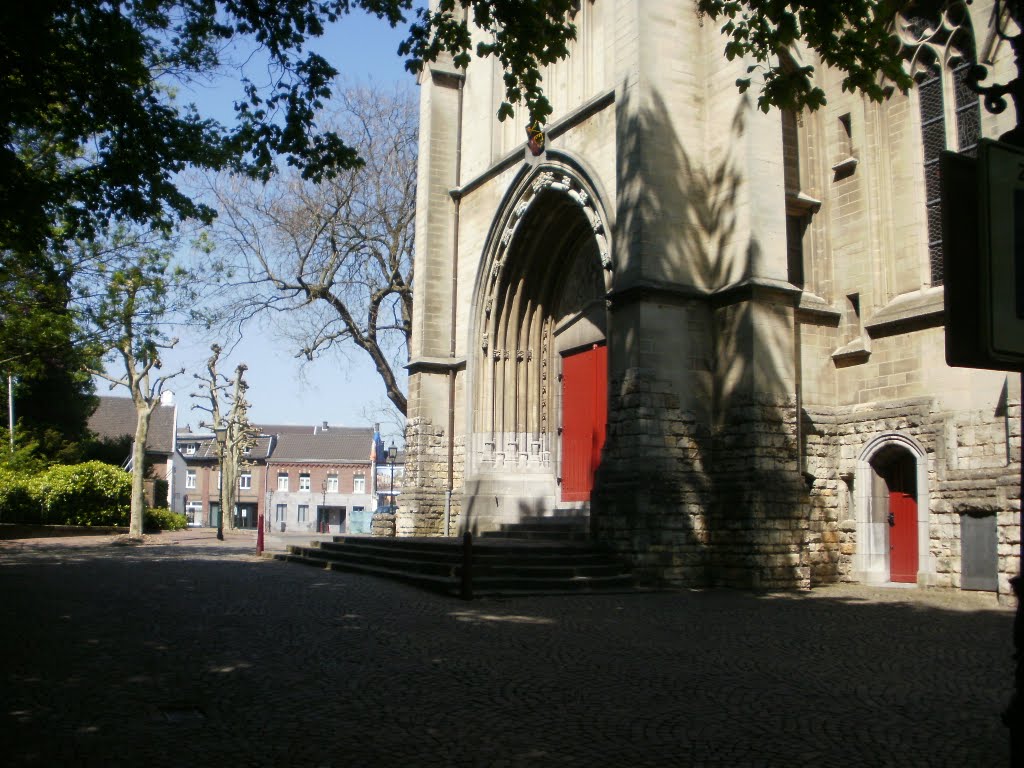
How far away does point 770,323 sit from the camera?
14227 millimetres

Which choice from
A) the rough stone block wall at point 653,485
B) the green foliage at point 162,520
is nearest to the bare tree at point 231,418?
the green foliage at point 162,520

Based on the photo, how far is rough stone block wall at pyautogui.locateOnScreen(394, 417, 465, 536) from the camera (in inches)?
767

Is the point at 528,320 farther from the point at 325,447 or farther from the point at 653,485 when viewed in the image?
the point at 325,447

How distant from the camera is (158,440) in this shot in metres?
69.1

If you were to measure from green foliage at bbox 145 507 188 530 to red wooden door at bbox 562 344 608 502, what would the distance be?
56.6ft

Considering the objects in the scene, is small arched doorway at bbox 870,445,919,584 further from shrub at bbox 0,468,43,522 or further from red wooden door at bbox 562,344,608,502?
shrub at bbox 0,468,43,522

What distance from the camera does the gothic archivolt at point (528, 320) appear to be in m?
18.2

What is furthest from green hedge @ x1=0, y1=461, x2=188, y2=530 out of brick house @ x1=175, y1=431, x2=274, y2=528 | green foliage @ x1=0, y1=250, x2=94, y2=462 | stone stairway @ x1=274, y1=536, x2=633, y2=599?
brick house @ x1=175, y1=431, x2=274, y2=528

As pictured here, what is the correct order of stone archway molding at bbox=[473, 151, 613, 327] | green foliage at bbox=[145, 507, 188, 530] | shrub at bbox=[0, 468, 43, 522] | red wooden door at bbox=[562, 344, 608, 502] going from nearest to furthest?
stone archway molding at bbox=[473, 151, 613, 327], red wooden door at bbox=[562, 344, 608, 502], shrub at bbox=[0, 468, 43, 522], green foliage at bbox=[145, 507, 188, 530]

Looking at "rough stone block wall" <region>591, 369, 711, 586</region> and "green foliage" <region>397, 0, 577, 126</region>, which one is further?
"rough stone block wall" <region>591, 369, 711, 586</region>

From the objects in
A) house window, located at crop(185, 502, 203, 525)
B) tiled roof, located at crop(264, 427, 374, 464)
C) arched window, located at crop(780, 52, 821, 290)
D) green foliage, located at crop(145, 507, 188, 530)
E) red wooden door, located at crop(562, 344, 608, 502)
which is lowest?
house window, located at crop(185, 502, 203, 525)

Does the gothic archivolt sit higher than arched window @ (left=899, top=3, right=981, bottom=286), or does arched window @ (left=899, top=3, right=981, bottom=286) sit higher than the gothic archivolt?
arched window @ (left=899, top=3, right=981, bottom=286)

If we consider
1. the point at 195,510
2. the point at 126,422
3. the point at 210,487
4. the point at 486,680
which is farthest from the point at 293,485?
the point at 486,680

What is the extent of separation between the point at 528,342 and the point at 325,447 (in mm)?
57247
